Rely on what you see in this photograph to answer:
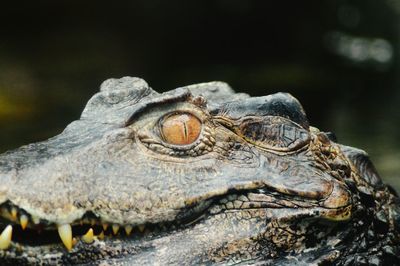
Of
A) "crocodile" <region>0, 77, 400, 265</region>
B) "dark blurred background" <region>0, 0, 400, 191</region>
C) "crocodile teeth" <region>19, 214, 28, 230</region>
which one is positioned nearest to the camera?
"crocodile teeth" <region>19, 214, 28, 230</region>

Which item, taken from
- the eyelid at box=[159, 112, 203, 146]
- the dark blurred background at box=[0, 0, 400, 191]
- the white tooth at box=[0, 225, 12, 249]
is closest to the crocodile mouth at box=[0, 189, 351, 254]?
the white tooth at box=[0, 225, 12, 249]

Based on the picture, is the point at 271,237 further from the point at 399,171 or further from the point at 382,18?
the point at 382,18

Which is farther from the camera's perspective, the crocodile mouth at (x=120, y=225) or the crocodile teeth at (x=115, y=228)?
the crocodile teeth at (x=115, y=228)

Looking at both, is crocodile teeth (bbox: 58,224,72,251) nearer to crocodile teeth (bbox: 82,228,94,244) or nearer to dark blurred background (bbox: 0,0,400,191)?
crocodile teeth (bbox: 82,228,94,244)

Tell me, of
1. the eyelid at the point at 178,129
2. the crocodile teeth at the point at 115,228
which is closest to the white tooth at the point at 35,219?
the crocodile teeth at the point at 115,228

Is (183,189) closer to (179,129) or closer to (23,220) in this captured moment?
(179,129)

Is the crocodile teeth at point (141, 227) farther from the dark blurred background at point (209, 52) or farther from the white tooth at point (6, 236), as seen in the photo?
the dark blurred background at point (209, 52)

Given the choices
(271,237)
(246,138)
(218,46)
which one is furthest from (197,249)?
(218,46)
